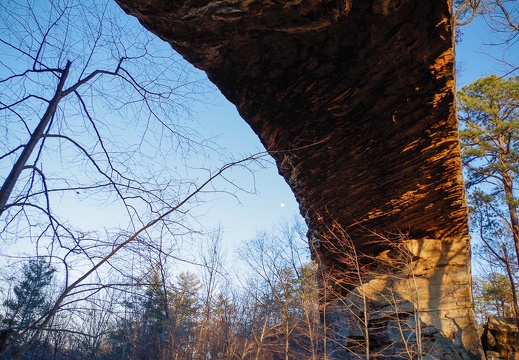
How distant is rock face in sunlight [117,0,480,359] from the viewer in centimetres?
296

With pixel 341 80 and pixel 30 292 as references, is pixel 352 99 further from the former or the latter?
pixel 30 292

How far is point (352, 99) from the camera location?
12.1 ft

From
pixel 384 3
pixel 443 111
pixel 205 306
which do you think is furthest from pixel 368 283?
pixel 384 3

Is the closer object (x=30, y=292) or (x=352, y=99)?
(x=30, y=292)

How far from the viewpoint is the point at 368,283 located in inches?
283

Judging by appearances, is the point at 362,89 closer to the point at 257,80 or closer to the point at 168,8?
the point at 257,80

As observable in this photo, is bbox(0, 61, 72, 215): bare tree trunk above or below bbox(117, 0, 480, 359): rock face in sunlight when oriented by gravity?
below

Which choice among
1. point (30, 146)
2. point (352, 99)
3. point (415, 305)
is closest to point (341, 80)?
point (352, 99)

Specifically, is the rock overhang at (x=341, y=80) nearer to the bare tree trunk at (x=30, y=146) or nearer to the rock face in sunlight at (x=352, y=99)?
the rock face in sunlight at (x=352, y=99)

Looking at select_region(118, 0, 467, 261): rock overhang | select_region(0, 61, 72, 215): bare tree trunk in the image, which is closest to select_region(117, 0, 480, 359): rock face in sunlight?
select_region(118, 0, 467, 261): rock overhang

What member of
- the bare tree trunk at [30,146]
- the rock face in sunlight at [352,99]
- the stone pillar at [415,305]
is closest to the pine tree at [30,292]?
the bare tree trunk at [30,146]

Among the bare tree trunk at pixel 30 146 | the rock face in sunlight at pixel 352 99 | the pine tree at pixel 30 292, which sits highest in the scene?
the rock face in sunlight at pixel 352 99

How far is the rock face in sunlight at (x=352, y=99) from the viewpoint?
9.72 ft

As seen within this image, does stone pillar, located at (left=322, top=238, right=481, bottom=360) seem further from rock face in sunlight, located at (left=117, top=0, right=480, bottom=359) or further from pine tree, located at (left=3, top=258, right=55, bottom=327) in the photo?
pine tree, located at (left=3, top=258, right=55, bottom=327)
